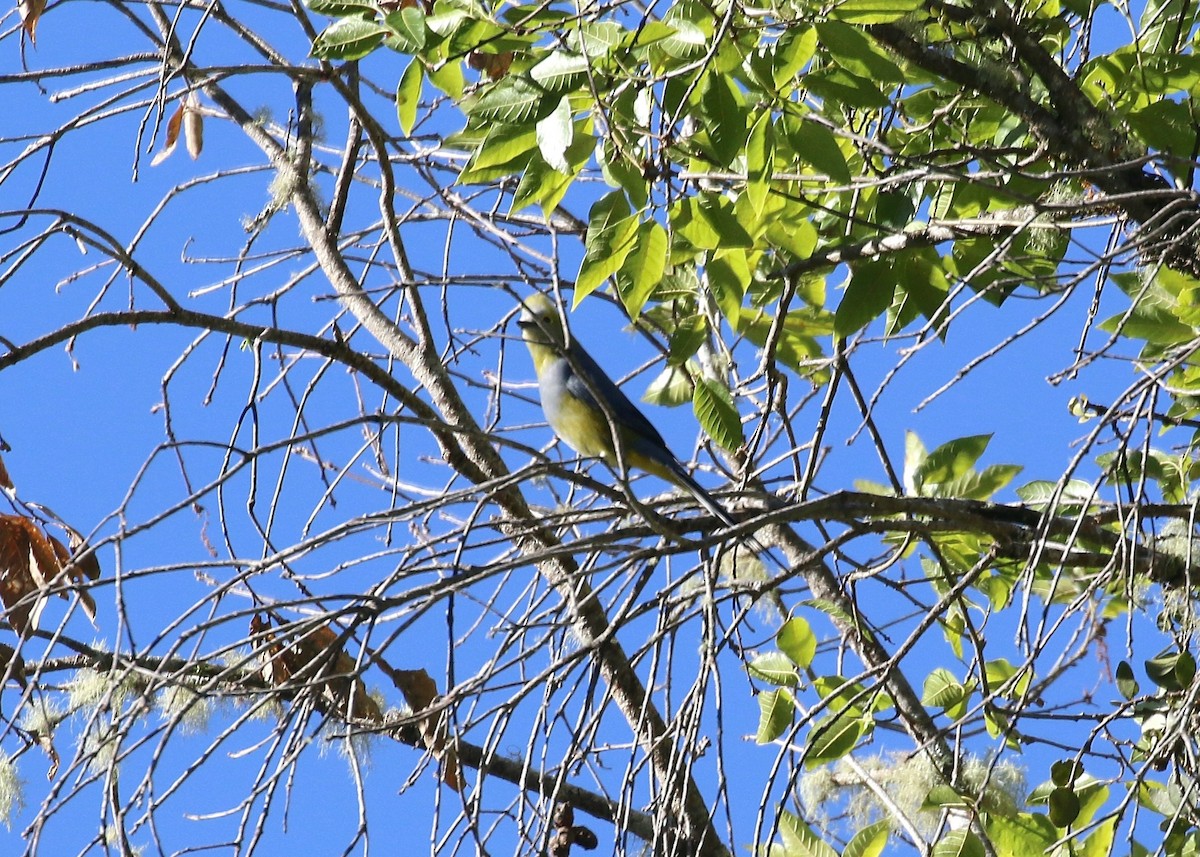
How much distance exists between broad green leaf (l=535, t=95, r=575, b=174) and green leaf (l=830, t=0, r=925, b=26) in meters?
0.55

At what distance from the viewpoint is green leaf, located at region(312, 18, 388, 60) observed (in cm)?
286

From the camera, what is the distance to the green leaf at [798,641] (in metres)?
3.31

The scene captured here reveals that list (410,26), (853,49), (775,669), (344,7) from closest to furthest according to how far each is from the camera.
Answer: (853,49), (410,26), (344,7), (775,669)

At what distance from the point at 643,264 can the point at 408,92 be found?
2.38 ft

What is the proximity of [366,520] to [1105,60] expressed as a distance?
215cm

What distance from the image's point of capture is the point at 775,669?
134 inches

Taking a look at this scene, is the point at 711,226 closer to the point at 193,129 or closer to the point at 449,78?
the point at 449,78

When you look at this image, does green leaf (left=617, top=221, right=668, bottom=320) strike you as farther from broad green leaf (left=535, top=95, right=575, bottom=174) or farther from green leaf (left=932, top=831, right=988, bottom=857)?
green leaf (left=932, top=831, right=988, bottom=857)

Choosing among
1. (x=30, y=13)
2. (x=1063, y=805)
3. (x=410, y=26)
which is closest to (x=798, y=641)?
(x=1063, y=805)

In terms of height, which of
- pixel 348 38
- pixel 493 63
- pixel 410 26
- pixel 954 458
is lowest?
pixel 954 458

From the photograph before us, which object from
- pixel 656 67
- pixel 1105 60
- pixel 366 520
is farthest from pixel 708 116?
pixel 1105 60

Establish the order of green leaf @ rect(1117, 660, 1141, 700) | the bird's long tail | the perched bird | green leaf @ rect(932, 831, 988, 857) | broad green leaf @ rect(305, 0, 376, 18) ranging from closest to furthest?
1. the bird's long tail
2. broad green leaf @ rect(305, 0, 376, 18)
3. green leaf @ rect(932, 831, 988, 857)
4. green leaf @ rect(1117, 660, 1141, 700)
5. the perched bird

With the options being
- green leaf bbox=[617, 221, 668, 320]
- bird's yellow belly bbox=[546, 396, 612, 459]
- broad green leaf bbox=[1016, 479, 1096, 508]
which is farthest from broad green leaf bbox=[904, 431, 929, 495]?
bird's yellow belly bbox=[546, 396, 612, 459]

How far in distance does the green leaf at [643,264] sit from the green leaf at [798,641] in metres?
1.03
